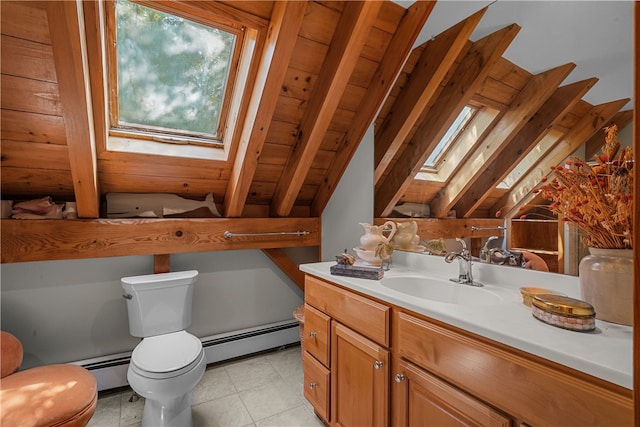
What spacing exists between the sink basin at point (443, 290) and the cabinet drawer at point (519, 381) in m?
0.38

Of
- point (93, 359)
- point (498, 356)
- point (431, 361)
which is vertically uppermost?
point (498, 356)

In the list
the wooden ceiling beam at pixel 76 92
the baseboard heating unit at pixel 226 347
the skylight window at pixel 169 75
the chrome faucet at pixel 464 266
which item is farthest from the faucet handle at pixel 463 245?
the wooden ceiling beam at pixel 76 92

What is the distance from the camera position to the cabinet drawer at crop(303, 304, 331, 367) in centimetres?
157

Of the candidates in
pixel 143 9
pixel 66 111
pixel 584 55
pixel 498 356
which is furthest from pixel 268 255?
pixel 584 55

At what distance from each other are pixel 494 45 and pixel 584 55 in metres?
0.42

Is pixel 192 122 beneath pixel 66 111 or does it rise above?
above

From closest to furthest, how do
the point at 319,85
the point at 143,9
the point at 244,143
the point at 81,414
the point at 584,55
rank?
the point at 584,55, the point at 81,414, the point at 143,9, the point at 319,85, the point at 244,143

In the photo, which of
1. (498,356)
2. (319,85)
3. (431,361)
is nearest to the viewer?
(498,356)

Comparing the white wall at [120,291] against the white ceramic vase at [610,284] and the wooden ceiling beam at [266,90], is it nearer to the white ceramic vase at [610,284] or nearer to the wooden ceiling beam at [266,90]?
the wooden ceiling beam at [266,90]

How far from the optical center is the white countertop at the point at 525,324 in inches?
26.3

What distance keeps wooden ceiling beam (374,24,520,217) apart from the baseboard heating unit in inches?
54.8

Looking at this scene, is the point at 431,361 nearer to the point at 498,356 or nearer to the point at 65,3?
the point at 498,356

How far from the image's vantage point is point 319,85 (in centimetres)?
179

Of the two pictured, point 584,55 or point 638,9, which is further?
point 584,55
